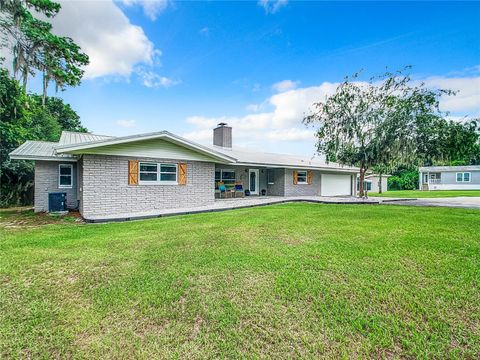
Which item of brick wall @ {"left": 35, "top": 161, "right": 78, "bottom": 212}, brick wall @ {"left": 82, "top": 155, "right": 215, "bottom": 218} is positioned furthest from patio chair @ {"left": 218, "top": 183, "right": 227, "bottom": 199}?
brick wall @ {"left": 35, "top": 161, "right": 78, "bottom": 212}

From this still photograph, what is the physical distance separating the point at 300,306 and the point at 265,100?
63.6 feet

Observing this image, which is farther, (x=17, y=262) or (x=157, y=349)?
(x=17, y=262)

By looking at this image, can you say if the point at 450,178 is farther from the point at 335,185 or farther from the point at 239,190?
the point at 239,190

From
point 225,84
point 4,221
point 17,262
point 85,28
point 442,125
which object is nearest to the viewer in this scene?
point 17,262

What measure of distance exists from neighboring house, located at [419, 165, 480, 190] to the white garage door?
717 inches

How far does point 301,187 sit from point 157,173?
37.5 ft

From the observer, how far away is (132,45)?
12.9m

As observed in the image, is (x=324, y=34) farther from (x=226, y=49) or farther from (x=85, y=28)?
(x=85, y=28)

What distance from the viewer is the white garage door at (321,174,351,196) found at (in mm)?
20547

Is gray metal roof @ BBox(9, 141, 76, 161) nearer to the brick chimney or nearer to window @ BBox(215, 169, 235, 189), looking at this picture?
window @ BBox(215, 169, 235, 189)

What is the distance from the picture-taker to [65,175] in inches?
476

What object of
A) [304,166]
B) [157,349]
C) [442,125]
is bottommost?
[157,349]

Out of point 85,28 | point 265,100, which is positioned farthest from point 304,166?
point 85,28

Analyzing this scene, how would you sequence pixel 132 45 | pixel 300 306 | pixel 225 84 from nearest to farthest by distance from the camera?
pixel 300 306 < pixel 132 45 < pixel 225 84
